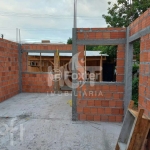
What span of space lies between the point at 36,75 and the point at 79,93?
4469 millimetres

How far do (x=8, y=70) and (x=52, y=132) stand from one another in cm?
431

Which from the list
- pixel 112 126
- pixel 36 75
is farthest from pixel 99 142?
pixel 36 75

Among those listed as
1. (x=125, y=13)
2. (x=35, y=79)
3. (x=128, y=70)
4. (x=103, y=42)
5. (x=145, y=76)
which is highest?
(x=125, y=13)

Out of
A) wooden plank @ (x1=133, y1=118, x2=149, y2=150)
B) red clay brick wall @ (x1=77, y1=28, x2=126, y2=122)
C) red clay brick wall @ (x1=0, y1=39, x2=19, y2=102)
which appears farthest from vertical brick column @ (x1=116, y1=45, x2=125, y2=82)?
red clay brick wall @ (x1=0, y1=39, x2=19, y2=102)

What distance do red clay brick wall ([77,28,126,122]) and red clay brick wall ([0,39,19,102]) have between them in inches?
142

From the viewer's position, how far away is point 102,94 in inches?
165

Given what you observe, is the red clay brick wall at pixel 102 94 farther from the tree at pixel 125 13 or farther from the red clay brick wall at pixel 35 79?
the red clay brick wall at pixel 35 79

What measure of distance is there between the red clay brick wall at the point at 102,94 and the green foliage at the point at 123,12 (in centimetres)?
371

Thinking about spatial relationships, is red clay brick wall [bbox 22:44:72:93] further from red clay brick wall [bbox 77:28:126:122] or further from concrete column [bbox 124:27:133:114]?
concrete column [bbox 124:27:133:114]

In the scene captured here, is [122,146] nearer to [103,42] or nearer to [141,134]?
[141,134]

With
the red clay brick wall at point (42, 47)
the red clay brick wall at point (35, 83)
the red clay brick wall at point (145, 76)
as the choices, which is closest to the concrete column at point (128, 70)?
the red clay brick wall at point (145, 76)

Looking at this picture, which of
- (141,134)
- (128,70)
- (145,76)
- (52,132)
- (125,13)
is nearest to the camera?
(141,134)

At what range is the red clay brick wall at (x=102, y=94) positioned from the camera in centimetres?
409

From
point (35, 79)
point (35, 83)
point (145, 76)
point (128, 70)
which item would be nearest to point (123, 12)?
point (128, 70)
